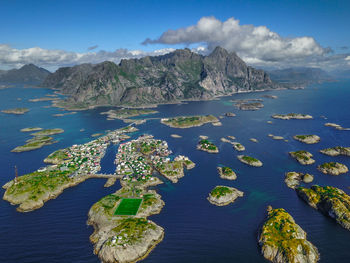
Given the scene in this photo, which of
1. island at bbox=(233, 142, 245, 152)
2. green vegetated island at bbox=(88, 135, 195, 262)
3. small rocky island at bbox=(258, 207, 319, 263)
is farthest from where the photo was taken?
island at bbox=(233, 142, 245, 152)

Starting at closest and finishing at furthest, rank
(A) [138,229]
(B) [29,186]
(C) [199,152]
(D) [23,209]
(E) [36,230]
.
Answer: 1. (A) [138,229]
2. (E) [36,230]
3. (D) [23,209]
4. (B) [29,186]
5. (C) [199,152]

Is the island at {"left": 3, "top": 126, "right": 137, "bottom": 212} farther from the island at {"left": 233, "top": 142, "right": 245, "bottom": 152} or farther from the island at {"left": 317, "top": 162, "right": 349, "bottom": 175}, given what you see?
the island at {"left": 317, "top": 162, "right": 349, "bottom": 175}

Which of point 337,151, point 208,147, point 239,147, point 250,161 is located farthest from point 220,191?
point 337,151

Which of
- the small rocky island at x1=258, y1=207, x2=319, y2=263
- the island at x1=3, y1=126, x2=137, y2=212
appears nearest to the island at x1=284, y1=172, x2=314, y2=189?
the small rocky island at x1=258, y1=207, x2=319, y2=263

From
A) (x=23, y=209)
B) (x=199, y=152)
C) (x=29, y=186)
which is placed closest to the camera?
(x=23, y=209)

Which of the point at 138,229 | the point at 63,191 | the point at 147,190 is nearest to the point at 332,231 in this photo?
the point at 138,229

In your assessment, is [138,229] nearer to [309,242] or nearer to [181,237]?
[181,237]

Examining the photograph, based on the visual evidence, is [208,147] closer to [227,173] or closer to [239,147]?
[239,147]
